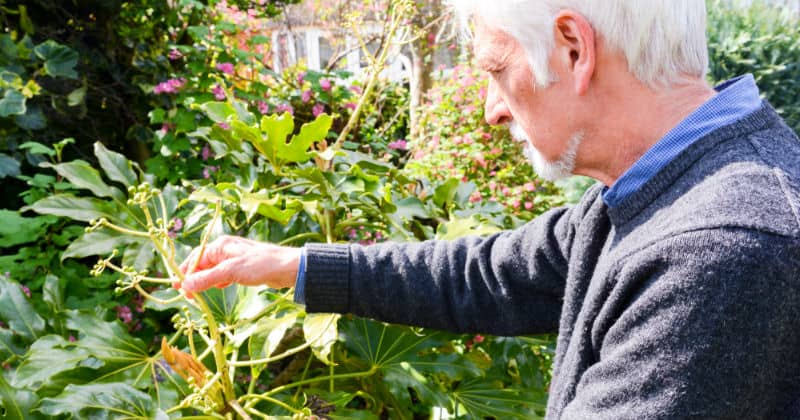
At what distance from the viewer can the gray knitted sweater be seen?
0.80 meters

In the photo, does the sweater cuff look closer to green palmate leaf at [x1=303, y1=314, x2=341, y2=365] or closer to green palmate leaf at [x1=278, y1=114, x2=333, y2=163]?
green palmate leaf at [x1=303, y1=314, x2=341, y2=365]

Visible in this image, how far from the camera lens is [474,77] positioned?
5.20 metres

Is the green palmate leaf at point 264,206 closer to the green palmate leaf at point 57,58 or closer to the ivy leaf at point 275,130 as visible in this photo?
the ivy leaf at point 275,130

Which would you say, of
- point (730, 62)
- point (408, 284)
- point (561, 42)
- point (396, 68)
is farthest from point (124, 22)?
point (396, 68)

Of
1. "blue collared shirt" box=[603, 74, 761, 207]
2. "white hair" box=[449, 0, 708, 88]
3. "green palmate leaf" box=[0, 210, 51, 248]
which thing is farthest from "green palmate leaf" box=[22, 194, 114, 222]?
"blue collared shirt" box=[603, 74, 761, 207]

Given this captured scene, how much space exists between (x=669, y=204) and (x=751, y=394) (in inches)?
9.9

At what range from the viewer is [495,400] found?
1485mm

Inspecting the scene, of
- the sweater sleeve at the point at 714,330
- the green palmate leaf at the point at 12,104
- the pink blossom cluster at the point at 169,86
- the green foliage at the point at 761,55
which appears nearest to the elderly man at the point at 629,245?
the sweater sleeve at the point at 714,330

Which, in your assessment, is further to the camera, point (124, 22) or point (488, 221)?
point (124, 22)

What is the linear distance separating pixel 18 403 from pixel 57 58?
71.5 inches

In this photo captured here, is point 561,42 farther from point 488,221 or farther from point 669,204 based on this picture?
point 488,221

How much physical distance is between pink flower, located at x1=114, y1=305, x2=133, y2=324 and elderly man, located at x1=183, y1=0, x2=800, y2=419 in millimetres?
1036

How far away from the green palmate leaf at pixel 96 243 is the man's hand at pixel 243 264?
208mm

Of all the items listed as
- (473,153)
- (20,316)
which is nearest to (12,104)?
(20,316)
